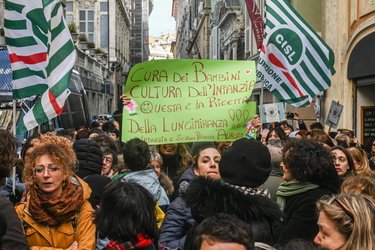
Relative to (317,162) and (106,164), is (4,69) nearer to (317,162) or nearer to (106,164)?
(106,164)

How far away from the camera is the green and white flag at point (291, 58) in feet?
27.2

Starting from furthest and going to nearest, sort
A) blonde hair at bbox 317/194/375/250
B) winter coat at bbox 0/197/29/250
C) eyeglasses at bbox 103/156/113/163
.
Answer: eyeglasses at bbox 103/156/113/163, winter coat at bbox 0/197/29/250, blonde hair at bbox 317/194/375/250

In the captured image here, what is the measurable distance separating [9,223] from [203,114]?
3.63m

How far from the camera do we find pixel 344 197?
2926mm

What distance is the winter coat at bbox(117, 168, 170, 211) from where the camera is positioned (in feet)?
15.9

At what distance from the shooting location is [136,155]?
5.04 meters

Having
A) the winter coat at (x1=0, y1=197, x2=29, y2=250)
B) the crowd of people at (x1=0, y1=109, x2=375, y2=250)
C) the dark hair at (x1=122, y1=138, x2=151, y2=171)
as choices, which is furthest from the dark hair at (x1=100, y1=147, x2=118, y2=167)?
the winter coat at (x1=0, y1=197, x2=29, y2=250)

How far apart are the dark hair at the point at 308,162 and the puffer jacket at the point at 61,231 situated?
1.58 metres

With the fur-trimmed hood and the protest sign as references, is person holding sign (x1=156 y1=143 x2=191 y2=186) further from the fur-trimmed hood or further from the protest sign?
the protest sign

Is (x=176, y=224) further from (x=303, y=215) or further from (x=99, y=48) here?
(x=99, y=48)

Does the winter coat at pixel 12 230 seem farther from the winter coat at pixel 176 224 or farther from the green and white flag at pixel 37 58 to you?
the green and white flag at pixel 37 58

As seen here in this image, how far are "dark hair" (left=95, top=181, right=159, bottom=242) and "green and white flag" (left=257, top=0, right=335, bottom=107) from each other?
196 inches

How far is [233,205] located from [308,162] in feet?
3.78

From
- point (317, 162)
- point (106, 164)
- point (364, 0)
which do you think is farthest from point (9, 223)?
point (364, 0)
